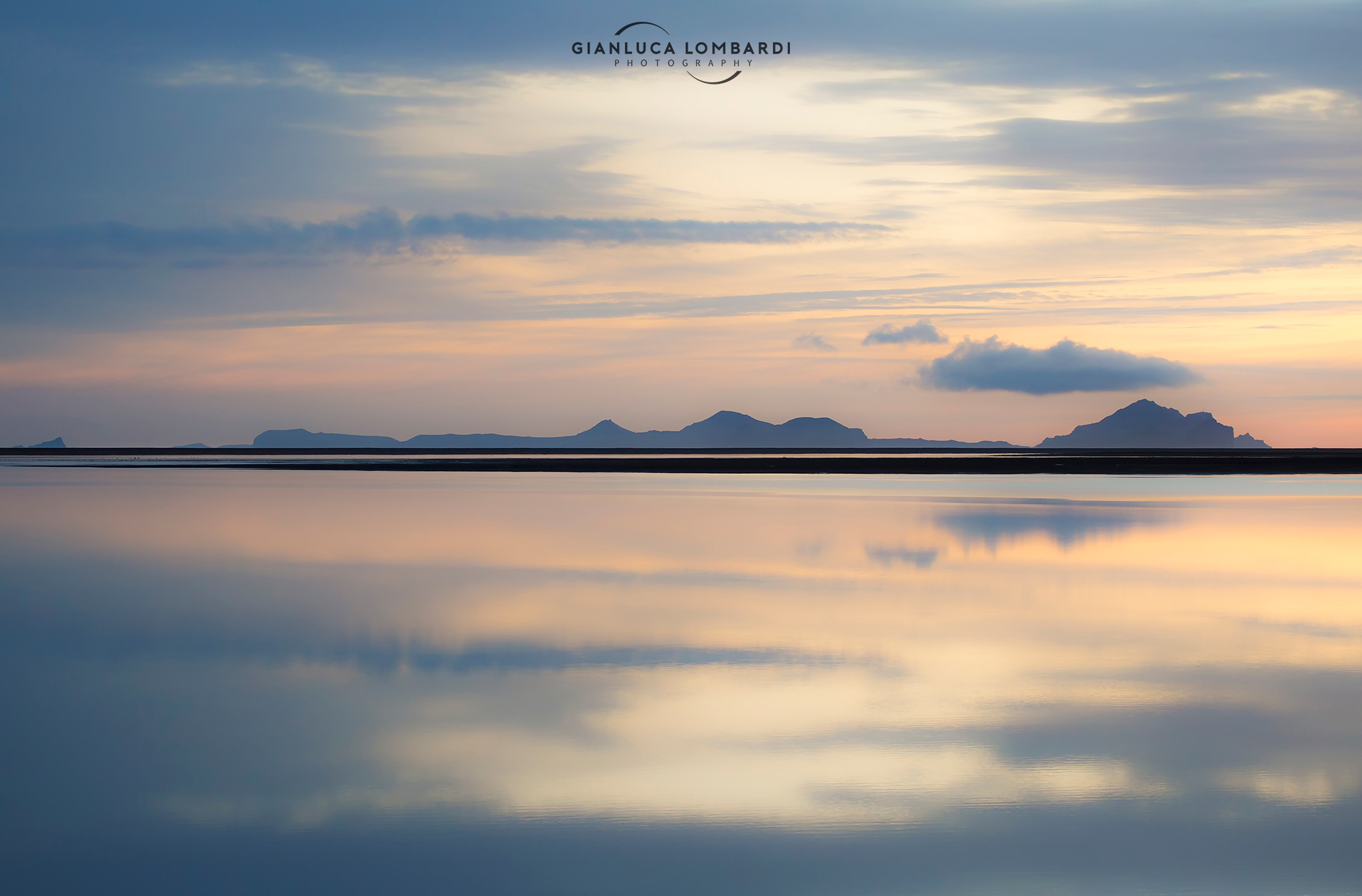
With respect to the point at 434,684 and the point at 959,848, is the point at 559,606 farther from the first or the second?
the point at 959,848

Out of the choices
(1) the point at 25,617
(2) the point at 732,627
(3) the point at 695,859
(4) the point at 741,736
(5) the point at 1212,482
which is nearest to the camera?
(3) the point at 695,859

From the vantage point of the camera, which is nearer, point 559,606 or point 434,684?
point 434,684

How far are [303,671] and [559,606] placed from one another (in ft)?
12.9

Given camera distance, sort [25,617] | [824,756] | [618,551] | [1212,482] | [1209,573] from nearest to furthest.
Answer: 1. [824,756]
2. [25,617]
3. [1209,573]
4. [618,551]
5. [1212,482]

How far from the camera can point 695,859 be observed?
228 inches

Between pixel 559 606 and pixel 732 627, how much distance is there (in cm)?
257

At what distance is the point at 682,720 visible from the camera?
841cm

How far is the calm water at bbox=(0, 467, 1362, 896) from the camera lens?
5812 mm

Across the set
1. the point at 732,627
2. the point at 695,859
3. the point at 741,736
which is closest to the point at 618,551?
the point at 732,627

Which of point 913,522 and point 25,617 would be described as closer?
point 25,617

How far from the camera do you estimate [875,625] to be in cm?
1232

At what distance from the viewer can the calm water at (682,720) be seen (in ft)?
19.1

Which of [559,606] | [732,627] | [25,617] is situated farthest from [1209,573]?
[25,617]

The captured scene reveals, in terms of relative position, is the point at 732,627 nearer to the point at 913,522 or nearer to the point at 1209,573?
the point at 1209,573
